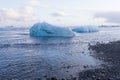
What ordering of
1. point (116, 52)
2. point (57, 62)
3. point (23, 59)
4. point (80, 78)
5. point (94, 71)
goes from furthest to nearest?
1. point (116, 52)
2. point (23, 59)
3. point (57, 62)
4. point (94, 71)
5. point (80, 78)

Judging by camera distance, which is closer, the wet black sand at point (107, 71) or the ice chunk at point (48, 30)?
the wet black sand at point (107, 71)

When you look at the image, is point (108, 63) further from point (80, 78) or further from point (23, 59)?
point (23, 59)

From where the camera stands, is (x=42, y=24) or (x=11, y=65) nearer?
(x=11, y=65)

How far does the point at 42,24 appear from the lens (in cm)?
4534

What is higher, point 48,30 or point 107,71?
point 48,30

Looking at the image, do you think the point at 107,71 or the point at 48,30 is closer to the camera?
the point at 107,71

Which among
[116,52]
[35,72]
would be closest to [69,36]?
[116,52]

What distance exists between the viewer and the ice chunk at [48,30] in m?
44.8

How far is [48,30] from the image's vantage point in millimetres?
45344

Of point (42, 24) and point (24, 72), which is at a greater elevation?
point (42, 24)

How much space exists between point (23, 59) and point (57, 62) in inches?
149

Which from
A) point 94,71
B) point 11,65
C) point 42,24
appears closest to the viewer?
point 94,71

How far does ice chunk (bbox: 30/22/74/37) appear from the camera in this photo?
44.8 meters

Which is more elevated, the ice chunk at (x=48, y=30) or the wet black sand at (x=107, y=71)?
the ice chunk at (x=48, y=30)
